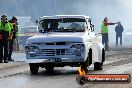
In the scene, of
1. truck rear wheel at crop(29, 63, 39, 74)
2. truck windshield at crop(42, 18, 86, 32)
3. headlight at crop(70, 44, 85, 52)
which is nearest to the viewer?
headlight at crop(70, 44, 85, 52)

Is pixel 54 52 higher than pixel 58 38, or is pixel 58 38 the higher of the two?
pixel 58 38

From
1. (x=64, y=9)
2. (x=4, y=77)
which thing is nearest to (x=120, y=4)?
(x=64, y=9)

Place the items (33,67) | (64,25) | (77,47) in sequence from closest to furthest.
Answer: (77,47) < (33,67) < (64,25)

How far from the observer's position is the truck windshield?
15.8 meters

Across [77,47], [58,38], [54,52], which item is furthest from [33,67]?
[77,47]

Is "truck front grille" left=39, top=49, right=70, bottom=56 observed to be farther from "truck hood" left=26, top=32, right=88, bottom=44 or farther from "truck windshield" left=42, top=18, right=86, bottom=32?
"truck windshield" left=42, top=18, right=86, bottom=32

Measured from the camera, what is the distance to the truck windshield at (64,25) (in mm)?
15820

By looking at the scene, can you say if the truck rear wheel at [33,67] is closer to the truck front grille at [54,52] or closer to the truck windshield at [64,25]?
the truck front grille at [54,52]

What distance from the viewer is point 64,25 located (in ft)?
52.5

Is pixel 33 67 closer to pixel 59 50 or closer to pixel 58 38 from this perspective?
pixel 59 50

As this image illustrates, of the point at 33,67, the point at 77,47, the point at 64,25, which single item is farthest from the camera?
A: the point at 64,25

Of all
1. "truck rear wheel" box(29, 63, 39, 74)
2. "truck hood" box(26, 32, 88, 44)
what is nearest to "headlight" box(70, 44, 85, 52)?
"truck hood" box(26, 32, 88, 44)

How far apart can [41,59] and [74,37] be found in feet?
A: 3.58

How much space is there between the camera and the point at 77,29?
622 inches
